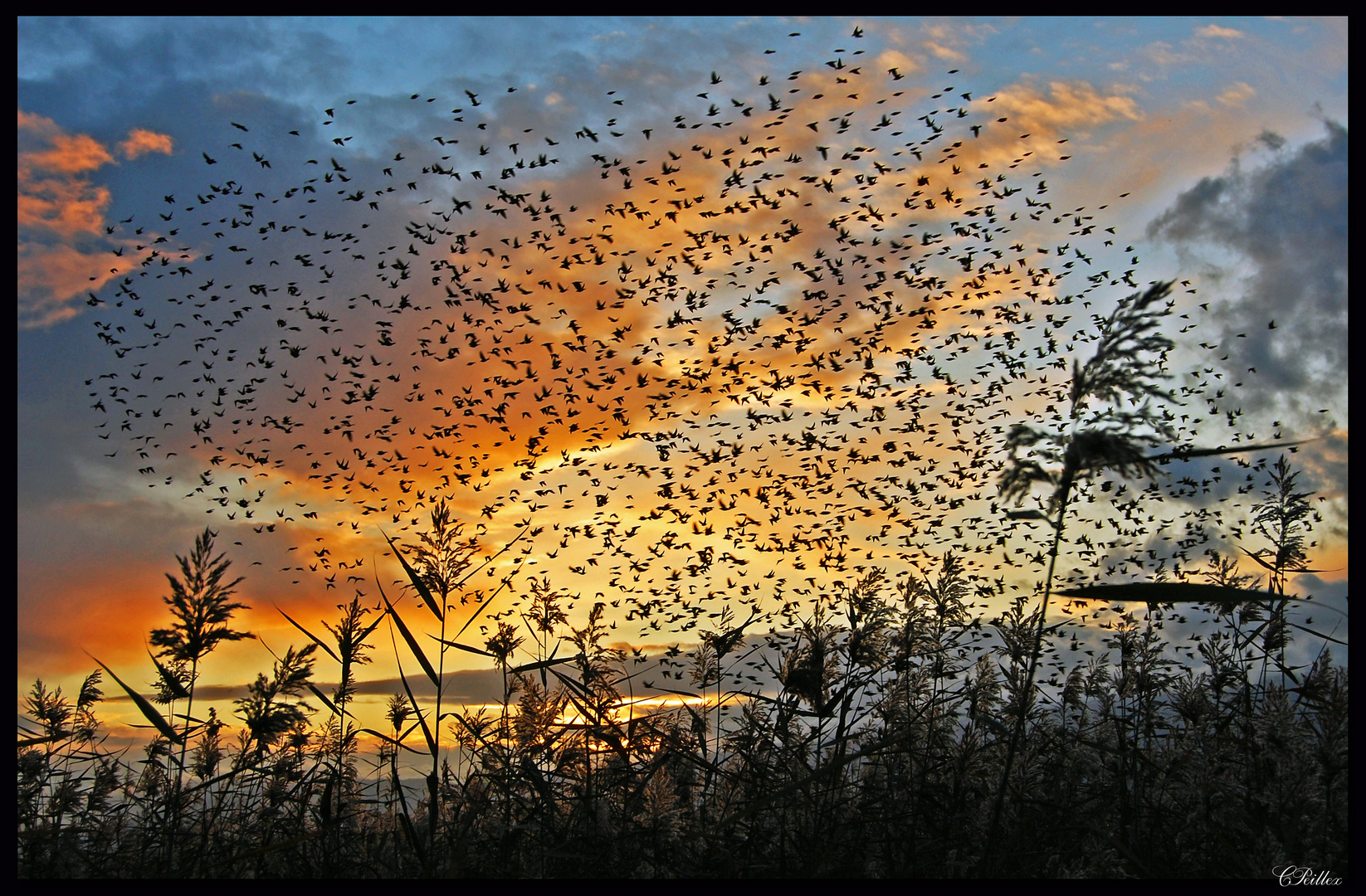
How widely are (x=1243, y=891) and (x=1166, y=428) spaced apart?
1773mm

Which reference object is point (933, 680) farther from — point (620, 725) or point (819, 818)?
point (620, 725)

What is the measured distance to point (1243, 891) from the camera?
3.33m
